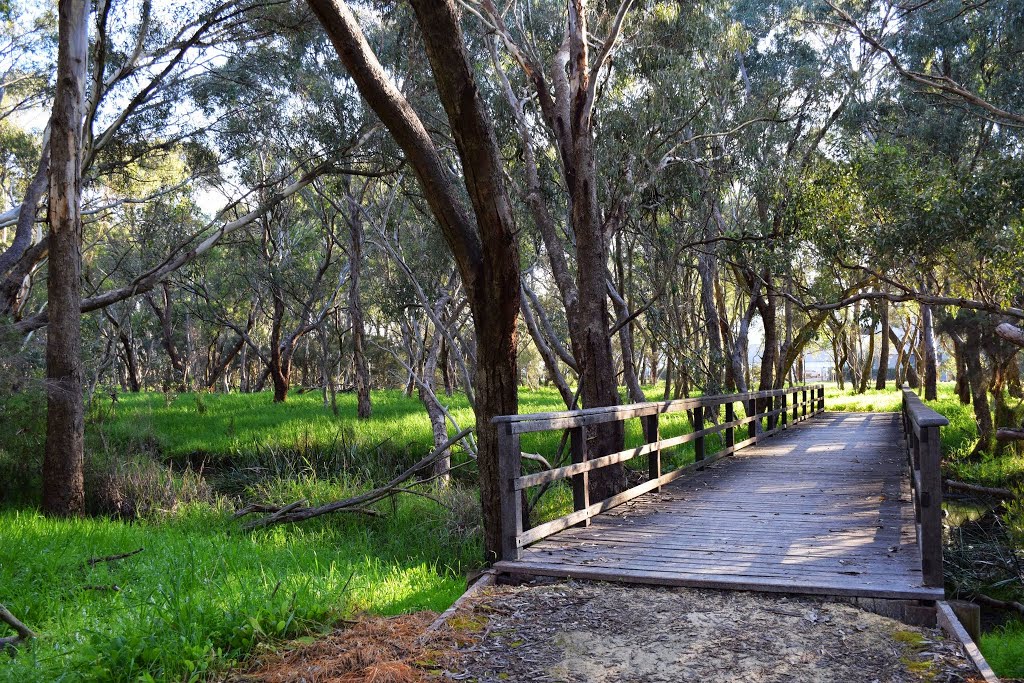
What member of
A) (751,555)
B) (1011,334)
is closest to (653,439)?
(751,555)

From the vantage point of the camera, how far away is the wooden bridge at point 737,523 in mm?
5566

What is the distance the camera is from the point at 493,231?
6.77m

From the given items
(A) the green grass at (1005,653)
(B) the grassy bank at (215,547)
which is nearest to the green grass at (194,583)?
(B) the grassy bank at (215,547)

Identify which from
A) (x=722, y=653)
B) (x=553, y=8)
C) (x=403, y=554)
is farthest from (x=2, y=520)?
(x=553, y=8)

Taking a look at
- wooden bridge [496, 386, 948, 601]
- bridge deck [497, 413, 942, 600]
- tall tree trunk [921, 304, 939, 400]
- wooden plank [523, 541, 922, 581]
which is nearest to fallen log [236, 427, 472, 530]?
wooden bridge [496, 386, 948, 601]

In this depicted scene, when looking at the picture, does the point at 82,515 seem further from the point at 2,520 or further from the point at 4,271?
the point at 4,271

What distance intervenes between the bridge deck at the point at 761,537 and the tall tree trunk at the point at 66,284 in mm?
7738

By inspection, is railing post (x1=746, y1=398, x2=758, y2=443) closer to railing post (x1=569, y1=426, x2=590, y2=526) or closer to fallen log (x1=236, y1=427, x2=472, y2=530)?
fallen log (x1=236, y1=427, x2=472, y2=530)

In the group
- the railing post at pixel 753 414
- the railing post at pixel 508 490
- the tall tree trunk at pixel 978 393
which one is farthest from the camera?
the tall tree trunk at pixel 978 393

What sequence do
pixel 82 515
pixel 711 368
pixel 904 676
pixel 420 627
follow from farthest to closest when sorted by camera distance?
pixel 711 368
pixel 82 515
pixel 420 627
pixel 904 676

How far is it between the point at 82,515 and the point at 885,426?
17627 mm

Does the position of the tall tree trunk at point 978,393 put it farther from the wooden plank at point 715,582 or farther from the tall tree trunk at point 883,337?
the wooden plank at point 715,582

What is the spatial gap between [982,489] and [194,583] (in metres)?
12.4

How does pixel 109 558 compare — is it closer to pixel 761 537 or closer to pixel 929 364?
pixel 761 537
